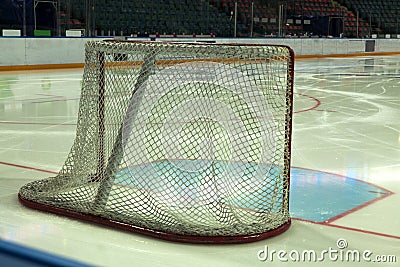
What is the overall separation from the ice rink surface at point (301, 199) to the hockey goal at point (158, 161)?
9cm

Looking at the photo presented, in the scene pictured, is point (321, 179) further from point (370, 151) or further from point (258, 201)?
point (370, 151)

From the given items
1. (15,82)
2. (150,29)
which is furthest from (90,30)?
(15,82)

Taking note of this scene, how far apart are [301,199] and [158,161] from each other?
0.86 meters

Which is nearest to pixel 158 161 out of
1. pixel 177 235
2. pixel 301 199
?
pixel 301 199

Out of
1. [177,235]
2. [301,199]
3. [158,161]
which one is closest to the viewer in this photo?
[177,235]

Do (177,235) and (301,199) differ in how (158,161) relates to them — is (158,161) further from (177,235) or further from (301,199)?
(177,235)

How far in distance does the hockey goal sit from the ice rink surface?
94mm

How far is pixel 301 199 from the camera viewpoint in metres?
3.37

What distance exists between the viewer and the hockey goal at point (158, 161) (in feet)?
9.27

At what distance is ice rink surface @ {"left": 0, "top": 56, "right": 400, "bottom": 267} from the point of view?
2.50 metres

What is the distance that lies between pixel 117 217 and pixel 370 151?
8.39 feet

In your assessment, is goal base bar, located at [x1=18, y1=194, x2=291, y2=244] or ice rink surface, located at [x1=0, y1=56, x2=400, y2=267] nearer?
ice rink surface, located at [x1=0, y1=56, x2=400, y2=267]

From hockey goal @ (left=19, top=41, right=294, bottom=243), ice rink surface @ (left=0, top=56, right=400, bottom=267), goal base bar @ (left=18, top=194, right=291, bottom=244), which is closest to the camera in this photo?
ice rink surface @ (left=0, top=56, right=400, bottom=267)

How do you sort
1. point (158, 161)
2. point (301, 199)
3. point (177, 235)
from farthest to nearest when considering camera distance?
point (158, 161) < point (301, 199) < point (177, 235)
